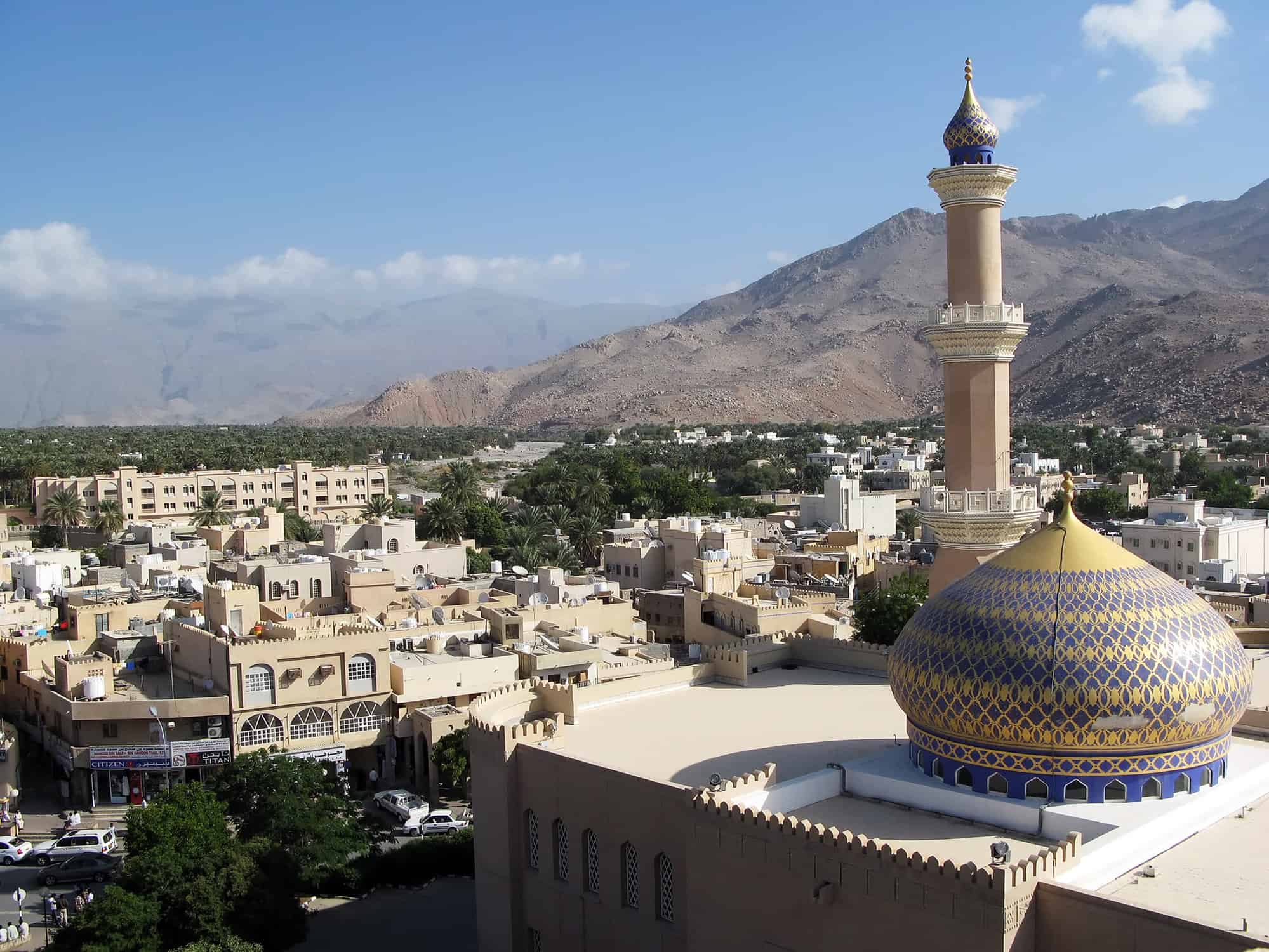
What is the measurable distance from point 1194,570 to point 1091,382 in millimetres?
95785

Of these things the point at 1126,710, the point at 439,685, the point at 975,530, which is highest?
the point at 975,530

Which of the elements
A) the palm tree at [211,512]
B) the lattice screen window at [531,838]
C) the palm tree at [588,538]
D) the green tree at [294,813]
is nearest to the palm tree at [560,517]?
the palm tree at [588,538]

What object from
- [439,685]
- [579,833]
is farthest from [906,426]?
[579,833]

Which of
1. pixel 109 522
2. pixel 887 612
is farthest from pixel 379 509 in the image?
pixel 887 612

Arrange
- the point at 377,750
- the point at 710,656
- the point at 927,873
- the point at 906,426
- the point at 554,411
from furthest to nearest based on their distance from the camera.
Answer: the point at 554,411, the point at 906,426, the point at 377,750, the point at 710,656, the point at 927,873

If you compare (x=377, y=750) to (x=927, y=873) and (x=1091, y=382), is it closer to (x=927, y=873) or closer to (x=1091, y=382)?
(x=927, y=873)

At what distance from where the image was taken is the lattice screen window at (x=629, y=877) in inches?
515

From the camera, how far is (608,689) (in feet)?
55.3

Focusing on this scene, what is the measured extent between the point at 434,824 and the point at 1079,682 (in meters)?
11.6

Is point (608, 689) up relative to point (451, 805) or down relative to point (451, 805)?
up

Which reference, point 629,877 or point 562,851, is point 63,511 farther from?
point 629,877

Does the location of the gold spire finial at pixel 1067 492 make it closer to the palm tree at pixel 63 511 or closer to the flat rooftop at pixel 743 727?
the flat rooftop at pixel 743 727

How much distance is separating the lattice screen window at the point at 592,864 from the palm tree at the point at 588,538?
95.5ft

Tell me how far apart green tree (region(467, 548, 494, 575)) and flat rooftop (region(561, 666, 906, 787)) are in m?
21.0
